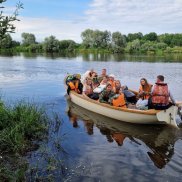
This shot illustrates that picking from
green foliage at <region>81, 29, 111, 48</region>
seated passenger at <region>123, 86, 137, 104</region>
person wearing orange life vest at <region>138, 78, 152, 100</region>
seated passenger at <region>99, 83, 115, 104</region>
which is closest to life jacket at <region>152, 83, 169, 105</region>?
person wearing orange life vest at <region>138, 78, 152, 100</region>

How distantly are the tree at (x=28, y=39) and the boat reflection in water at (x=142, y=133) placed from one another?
71883 mm

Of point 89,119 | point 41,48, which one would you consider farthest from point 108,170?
point 41,48

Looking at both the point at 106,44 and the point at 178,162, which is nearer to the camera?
the point at 178,162

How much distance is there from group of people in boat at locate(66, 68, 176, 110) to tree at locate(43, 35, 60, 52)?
5613cm

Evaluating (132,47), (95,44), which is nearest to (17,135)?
(132,47)

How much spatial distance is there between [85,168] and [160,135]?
3.46 metres

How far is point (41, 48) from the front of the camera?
2876 inches

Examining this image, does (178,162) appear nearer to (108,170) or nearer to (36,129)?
(108,170)

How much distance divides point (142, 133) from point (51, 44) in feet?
205

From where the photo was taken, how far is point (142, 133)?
9.74m

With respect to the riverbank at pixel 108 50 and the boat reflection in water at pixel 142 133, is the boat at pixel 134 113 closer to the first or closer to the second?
the boat reflection in water at pixel 142 133

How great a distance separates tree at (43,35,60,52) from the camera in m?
70.1

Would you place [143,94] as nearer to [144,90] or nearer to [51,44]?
[144,90]

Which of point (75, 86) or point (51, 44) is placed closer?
point (75, 86)
